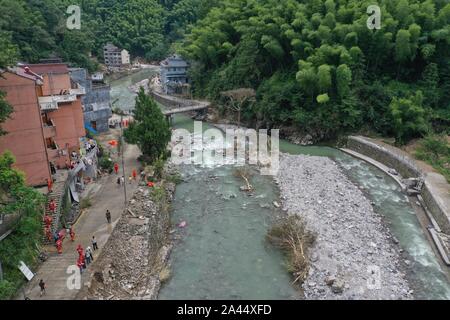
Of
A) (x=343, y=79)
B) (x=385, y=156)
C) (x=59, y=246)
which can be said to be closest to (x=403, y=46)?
(x=343, y=79)

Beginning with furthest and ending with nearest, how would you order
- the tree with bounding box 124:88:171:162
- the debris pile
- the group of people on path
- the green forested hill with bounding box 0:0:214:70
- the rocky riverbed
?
the green forested hill with bounding box 0:0:214:70, the tree with bounding box 124:88:171:162, the group of people on path, the rocky riverbed, the debris pile

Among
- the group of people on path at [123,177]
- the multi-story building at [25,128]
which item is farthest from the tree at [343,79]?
the multi-story building at [25,128]

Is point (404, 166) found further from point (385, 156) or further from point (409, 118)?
point (409, 118)

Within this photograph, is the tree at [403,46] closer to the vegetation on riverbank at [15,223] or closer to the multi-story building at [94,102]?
the multi-story building at [94,102]

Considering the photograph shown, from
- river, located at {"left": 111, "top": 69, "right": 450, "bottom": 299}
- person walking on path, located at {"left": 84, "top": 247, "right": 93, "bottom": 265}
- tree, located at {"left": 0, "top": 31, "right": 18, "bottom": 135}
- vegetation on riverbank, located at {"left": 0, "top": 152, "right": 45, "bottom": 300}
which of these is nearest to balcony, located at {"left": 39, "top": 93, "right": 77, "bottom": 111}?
tree, located at {"left": 0, "top": 31, "right": 18, "bottom": 135}

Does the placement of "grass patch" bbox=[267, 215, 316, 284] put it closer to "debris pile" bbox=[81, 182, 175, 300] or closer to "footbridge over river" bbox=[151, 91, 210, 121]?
"debris pile" bbox=[81, 182, 175, 300]

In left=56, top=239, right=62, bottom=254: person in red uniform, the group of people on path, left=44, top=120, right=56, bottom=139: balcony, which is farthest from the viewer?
the group of people on path
